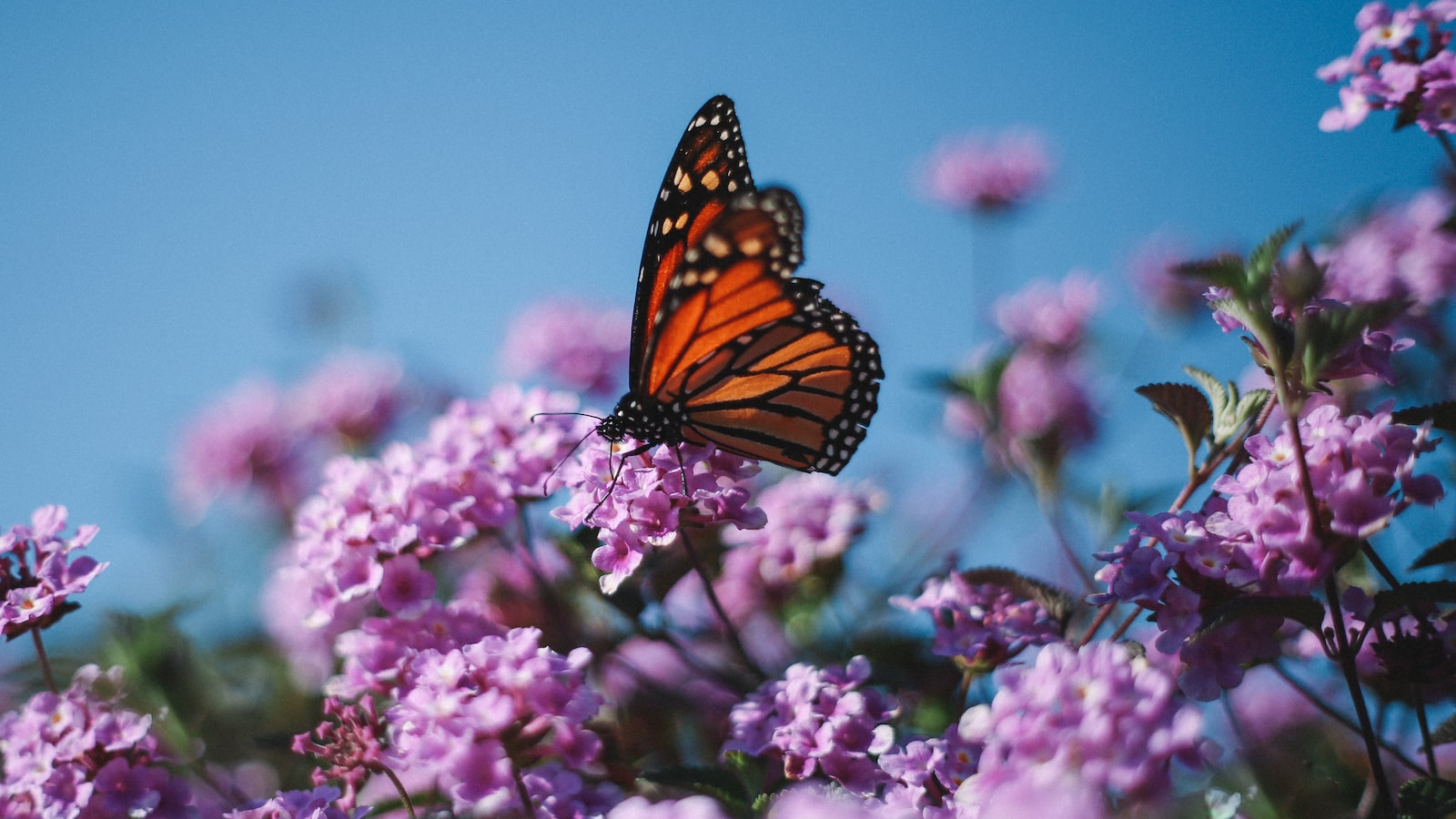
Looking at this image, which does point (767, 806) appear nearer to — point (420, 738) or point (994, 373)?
point (420, 738)

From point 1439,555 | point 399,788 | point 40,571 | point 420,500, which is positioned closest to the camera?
point 1439,555

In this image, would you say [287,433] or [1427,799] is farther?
[287,433]

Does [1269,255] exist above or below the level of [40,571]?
below

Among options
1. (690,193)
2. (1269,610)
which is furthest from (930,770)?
(690,193)

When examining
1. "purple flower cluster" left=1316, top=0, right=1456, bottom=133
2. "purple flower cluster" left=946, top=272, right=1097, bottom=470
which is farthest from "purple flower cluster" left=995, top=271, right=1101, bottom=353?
"purple flower cluster" left=1316, top=0, right=1456, bottom=133

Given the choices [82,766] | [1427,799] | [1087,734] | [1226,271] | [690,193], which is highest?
[690,193]

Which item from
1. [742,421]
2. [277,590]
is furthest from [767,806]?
[277,590]

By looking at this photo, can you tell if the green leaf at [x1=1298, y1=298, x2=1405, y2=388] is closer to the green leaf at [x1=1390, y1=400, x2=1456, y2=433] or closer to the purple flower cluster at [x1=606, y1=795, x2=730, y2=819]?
the green leaf at [x1=1390, y1=400, x2=1456, y2=433]

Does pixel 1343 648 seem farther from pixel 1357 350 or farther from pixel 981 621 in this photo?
pixel 981 621
